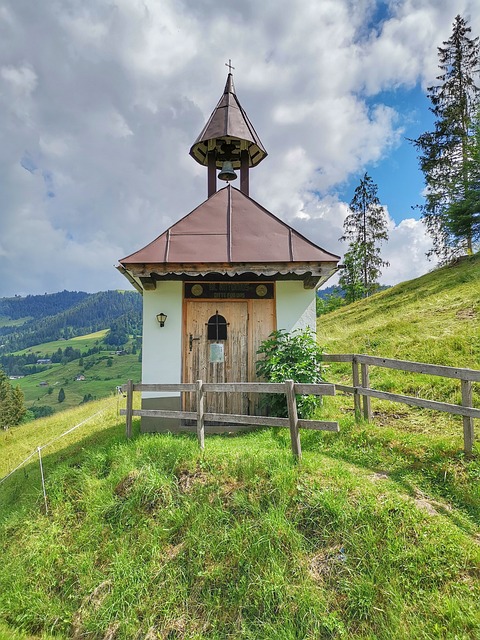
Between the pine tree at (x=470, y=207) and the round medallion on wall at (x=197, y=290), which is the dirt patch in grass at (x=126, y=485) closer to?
the round medallion on wall at (x=197, y=290)

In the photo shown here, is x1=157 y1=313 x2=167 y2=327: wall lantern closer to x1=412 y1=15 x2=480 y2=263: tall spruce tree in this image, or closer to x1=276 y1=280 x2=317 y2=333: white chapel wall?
x1=276 y1=280 x2=317 y2=333: white chapel wall

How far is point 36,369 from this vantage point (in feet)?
557

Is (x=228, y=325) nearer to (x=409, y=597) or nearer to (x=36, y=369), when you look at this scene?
(x=409, y=597)

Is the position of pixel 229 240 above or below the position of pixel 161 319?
above

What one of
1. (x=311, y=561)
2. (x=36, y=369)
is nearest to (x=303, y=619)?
(x=311, y=561)

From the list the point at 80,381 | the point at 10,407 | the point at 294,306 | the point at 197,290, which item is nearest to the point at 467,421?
the point at 294,306

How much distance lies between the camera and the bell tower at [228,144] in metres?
10.4

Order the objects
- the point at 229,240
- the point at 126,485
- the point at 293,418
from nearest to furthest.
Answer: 1. the point at 293,418
2. the point at 126,485
3. the point at 229,240

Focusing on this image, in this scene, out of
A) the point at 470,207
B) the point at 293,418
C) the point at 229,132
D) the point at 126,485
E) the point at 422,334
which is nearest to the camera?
the point at 293,418

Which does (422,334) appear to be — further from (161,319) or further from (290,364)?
(161,319)

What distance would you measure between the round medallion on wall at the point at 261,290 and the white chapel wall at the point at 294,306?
1.00ft

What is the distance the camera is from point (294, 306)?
8492 millimetres

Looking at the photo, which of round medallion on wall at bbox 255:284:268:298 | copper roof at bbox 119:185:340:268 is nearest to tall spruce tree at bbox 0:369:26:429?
copper roof at bbox 119:185:340:268

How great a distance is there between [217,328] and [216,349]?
19.4 inches
